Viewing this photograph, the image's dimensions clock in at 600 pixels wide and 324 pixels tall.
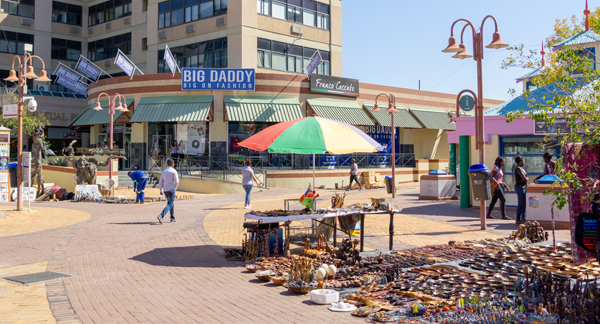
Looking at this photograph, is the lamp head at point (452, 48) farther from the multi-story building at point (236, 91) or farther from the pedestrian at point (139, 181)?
the multi-story building at point (236, 91)

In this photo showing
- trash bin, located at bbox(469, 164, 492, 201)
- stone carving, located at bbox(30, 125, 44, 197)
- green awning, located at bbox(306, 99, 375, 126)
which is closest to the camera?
trash bin, located at bbox(469, 164, 492, 201)

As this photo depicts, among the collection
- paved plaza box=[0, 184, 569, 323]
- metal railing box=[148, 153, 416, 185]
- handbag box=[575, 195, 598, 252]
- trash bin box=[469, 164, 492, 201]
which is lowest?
paved plaza box=[0, 184, 569, 323]

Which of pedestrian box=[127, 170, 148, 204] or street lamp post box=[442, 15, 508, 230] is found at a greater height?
street lamp post box=[442, 15, 508, 230]

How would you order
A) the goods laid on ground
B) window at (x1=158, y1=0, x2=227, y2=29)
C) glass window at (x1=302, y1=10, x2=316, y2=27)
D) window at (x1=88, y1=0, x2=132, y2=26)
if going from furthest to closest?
window at (x1=88, y1=0, x2=132, y2=26)
glass window at (x1=302, y1=10, x2=316, y2=27)
window at (x1=158, y1=0, x2=227, y2=29)
the goods laid on ground

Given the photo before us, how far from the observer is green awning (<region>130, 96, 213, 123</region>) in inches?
1105

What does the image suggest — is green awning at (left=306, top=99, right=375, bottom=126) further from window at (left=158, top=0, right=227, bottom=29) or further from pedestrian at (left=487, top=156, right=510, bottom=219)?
pedestrian at (left=487, top=156, right=510, bottom=219)

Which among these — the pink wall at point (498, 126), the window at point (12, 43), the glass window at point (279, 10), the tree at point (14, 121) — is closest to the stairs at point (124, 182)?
the tree at point (14, 121)

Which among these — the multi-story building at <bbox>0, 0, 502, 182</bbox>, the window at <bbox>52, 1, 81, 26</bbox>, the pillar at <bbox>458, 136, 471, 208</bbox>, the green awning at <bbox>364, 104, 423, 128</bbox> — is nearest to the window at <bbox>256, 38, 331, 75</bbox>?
the multi-story building at <bbox>0, 0, 502, 182</bbox>

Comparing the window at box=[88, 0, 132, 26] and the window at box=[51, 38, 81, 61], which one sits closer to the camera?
the window at box=[88, 0, 132, 26]

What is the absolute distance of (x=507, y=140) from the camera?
15.9 m

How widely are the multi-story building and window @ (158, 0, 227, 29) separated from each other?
0.07 meters

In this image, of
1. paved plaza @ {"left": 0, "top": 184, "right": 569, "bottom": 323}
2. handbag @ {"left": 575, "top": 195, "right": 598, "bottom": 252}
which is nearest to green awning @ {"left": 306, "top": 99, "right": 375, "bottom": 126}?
paved plaza @ {"left": 0, "top": 184, "right": 569, "bottom": 323}

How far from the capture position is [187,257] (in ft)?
29.7

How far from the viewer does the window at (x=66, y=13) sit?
41312mm
